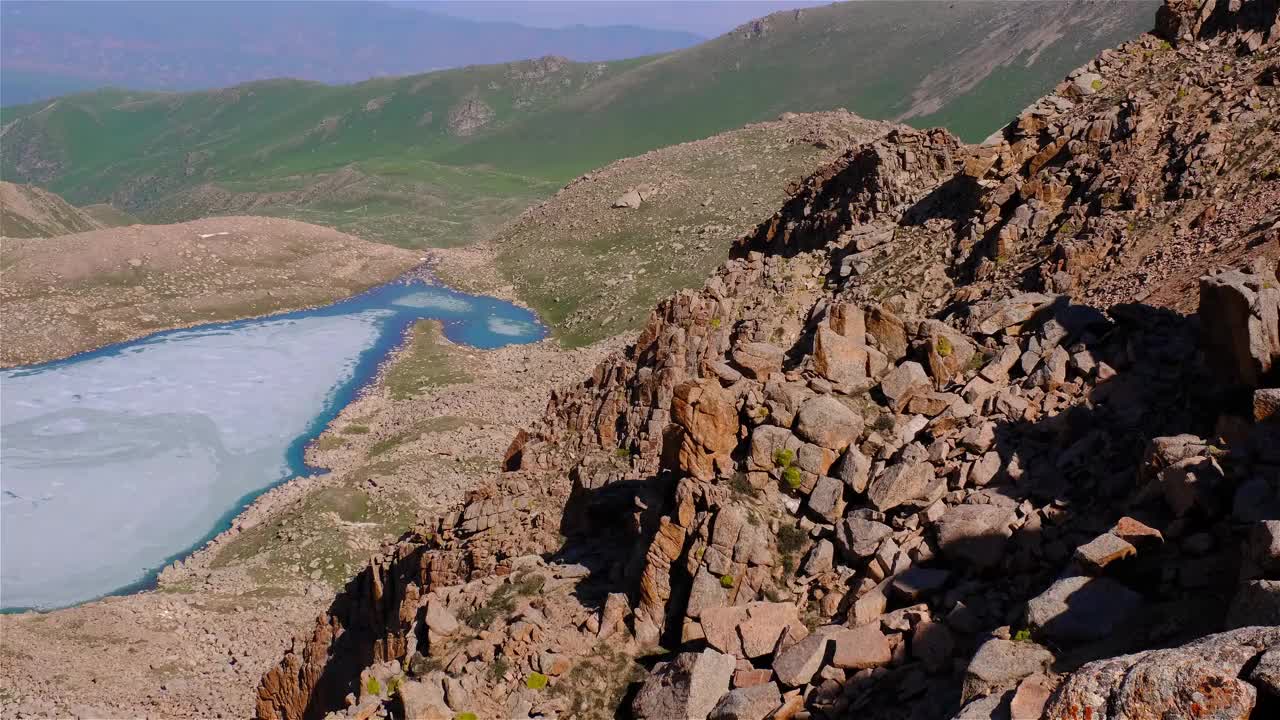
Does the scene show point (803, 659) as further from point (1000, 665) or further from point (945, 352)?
point (945, 352)

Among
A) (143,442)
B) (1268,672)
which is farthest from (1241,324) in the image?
(143,442)

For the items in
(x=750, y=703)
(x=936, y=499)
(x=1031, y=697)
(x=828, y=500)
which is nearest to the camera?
(x=1031, y=697)

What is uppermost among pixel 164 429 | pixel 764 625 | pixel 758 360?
pixel 758 360

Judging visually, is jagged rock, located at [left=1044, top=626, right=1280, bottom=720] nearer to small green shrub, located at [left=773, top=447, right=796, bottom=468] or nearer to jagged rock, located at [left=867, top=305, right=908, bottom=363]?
small green shrub, located at [left=773, top=447, right=796, bottom=468]

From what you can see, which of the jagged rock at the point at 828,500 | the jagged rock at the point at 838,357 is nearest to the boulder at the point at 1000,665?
the jagged rock at the point at 828,500

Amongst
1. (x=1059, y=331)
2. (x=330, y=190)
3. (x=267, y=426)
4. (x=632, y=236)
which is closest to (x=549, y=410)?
(x=1059, y=331)

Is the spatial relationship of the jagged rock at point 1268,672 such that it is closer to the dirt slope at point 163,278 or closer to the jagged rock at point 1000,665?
the jagged rock at point 1000,665

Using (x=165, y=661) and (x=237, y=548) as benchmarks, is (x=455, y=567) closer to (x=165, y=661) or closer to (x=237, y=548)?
(x=165, y=661)

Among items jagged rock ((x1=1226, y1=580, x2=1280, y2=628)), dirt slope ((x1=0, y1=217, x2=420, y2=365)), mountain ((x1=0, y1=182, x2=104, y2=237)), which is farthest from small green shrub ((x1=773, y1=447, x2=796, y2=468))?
mountain ((x1=0, y1=182, x2=104, y2=237))
